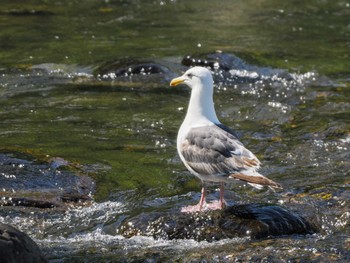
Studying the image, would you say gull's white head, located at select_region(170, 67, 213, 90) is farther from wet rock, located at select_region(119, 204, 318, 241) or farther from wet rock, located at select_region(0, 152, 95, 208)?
wet rock, located at select_region(0, 152, 95, 208)

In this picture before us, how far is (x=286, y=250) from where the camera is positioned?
8289 millimetres

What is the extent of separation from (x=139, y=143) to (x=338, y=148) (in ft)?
8.87

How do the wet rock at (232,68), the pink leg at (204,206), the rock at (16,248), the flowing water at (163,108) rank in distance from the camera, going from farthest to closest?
the wet rock at (232,68), the pink leg at (204,206), the flowing water at (163,108), the rock at (16,248)

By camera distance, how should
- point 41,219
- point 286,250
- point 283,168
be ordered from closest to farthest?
point 286,250, point 41,219, point 283,168

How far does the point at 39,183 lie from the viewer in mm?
10148

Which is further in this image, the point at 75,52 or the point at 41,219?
the point at 75,52

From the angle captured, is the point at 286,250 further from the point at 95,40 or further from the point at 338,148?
the point at 95,40

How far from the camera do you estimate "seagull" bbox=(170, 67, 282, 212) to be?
8.78m

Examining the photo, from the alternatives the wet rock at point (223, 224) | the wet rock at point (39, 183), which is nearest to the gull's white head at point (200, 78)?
the wet rock at point (223, 224)

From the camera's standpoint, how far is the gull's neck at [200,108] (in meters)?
9.58

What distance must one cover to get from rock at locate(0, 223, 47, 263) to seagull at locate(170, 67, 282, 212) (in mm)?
1992

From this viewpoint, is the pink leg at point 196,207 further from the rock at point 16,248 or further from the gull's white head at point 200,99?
the rock at point 16,248

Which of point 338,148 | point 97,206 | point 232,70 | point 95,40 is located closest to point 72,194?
point 97,206

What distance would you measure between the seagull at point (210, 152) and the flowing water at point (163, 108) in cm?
65
